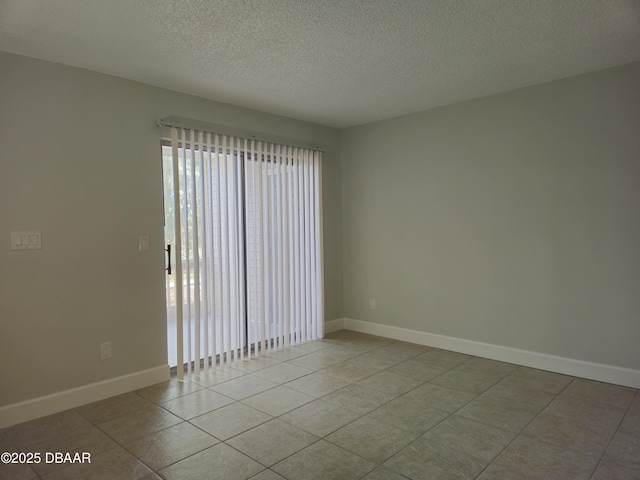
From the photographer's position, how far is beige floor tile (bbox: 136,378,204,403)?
315cm

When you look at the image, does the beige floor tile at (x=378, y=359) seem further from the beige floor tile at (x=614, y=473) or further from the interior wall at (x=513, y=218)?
the beige floor tile at (x=614, y=473)

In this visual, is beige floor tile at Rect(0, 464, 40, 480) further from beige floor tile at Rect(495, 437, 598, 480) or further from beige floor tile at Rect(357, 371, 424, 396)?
beige floor tile at Rect(495, 437, 598, 480)

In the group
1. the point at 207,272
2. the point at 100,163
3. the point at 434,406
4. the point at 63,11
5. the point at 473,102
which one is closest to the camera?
the point at 63,11

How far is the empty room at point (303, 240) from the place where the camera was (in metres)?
2.39

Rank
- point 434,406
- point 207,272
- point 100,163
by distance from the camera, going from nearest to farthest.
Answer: point 434,406 → point 100,163 → point 207,272

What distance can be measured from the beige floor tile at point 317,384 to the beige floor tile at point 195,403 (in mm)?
568

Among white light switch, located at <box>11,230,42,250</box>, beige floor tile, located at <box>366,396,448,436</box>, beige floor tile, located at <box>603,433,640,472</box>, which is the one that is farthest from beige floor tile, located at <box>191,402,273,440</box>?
beige floor tile, located at <box>603,433,640,472</box>

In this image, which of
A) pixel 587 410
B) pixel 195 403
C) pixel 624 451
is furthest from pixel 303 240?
pixel 624 451

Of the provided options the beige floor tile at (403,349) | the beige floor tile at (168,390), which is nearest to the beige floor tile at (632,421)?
the beige floor tile at (403,349)

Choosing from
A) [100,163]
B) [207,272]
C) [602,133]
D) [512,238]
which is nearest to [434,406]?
[512,238]

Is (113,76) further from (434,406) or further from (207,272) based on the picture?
(434,406)

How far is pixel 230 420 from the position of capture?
2760 millimetres

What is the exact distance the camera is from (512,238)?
12.4 ft

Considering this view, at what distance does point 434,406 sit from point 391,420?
395 millimetres
